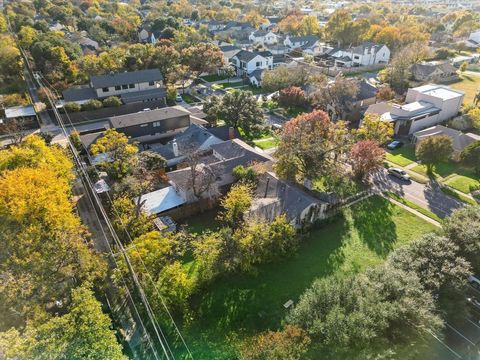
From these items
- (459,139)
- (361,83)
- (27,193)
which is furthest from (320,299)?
(361,83)

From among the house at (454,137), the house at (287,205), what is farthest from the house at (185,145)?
the house at (454,137)

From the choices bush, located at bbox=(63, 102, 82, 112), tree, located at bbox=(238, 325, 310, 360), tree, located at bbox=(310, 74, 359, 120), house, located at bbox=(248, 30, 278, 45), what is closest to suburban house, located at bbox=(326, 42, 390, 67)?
house, located at bbox=(248, 30, 278, 45)

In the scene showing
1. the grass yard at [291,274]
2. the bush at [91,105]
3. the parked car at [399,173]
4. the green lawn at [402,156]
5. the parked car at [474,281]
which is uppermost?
the bush at [91,105]

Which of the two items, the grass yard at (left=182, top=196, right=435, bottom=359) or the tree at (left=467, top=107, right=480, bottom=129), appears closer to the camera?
the grass yard at (left=182, top=196, right=435, bottom=359)

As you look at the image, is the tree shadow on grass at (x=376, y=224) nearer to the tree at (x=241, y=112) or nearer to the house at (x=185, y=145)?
the house at (x=185, y=145)

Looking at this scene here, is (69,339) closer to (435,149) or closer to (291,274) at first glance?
(291,274)

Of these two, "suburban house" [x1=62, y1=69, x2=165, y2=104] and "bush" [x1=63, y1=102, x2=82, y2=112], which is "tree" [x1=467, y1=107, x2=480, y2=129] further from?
"bush" [x1=63, y1=102, x2=82, y2=112]

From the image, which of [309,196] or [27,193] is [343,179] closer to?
[309,196]
